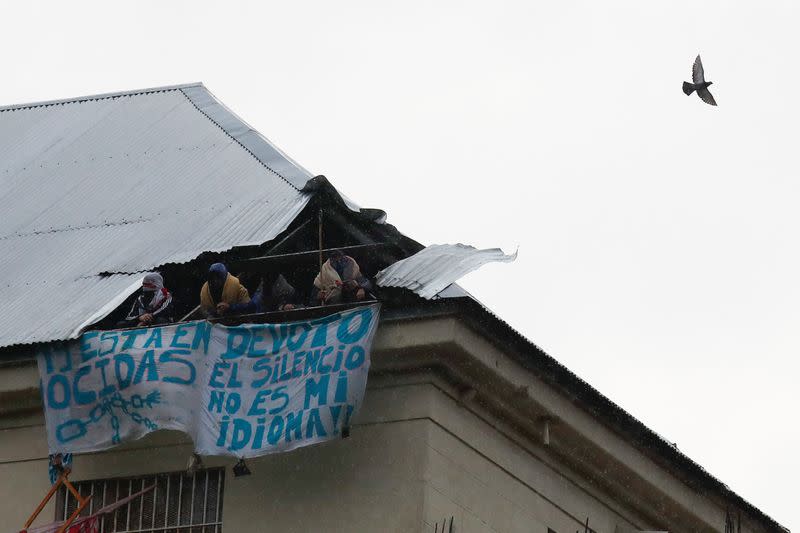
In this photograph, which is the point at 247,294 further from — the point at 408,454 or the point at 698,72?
the point at 698,72

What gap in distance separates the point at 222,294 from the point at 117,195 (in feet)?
16.2

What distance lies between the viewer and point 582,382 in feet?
76.6

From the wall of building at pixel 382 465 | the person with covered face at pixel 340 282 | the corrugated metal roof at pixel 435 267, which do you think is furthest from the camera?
the person with covered face at pixel 340 282

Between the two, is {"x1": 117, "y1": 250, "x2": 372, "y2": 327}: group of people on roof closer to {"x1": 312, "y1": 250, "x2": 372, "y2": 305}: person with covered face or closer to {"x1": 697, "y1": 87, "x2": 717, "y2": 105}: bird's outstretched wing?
{"x1": 312, "y1": 250, "x2": 372, "y2": 305}: person with covered face

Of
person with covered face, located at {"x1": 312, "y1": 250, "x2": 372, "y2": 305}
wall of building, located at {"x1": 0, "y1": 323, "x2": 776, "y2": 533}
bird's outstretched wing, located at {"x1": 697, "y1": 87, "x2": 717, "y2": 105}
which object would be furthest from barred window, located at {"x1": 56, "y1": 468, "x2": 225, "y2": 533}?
bird's outstretched wing, located at {"x1": 697, "y1": 87, "x2": 717, "y2": 105}

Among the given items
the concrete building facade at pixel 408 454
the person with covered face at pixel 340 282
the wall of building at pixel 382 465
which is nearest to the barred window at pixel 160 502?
the concrete building facade at pixel 408 454

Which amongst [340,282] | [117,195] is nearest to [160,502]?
[340,282]

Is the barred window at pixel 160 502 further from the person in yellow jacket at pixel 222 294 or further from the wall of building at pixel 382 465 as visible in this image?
the person in yellow jacket at pixel 222 294

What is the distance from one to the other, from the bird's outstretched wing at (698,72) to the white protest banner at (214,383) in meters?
9.60

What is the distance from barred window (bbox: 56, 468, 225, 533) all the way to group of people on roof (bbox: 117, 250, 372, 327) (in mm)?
1734

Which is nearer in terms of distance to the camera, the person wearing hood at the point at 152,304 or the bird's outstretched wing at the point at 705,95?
the person wearing hood at the point at 152,304

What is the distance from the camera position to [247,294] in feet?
74.0

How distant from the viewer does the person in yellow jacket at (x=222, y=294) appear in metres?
22.4

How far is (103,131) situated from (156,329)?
7319 millimetres
